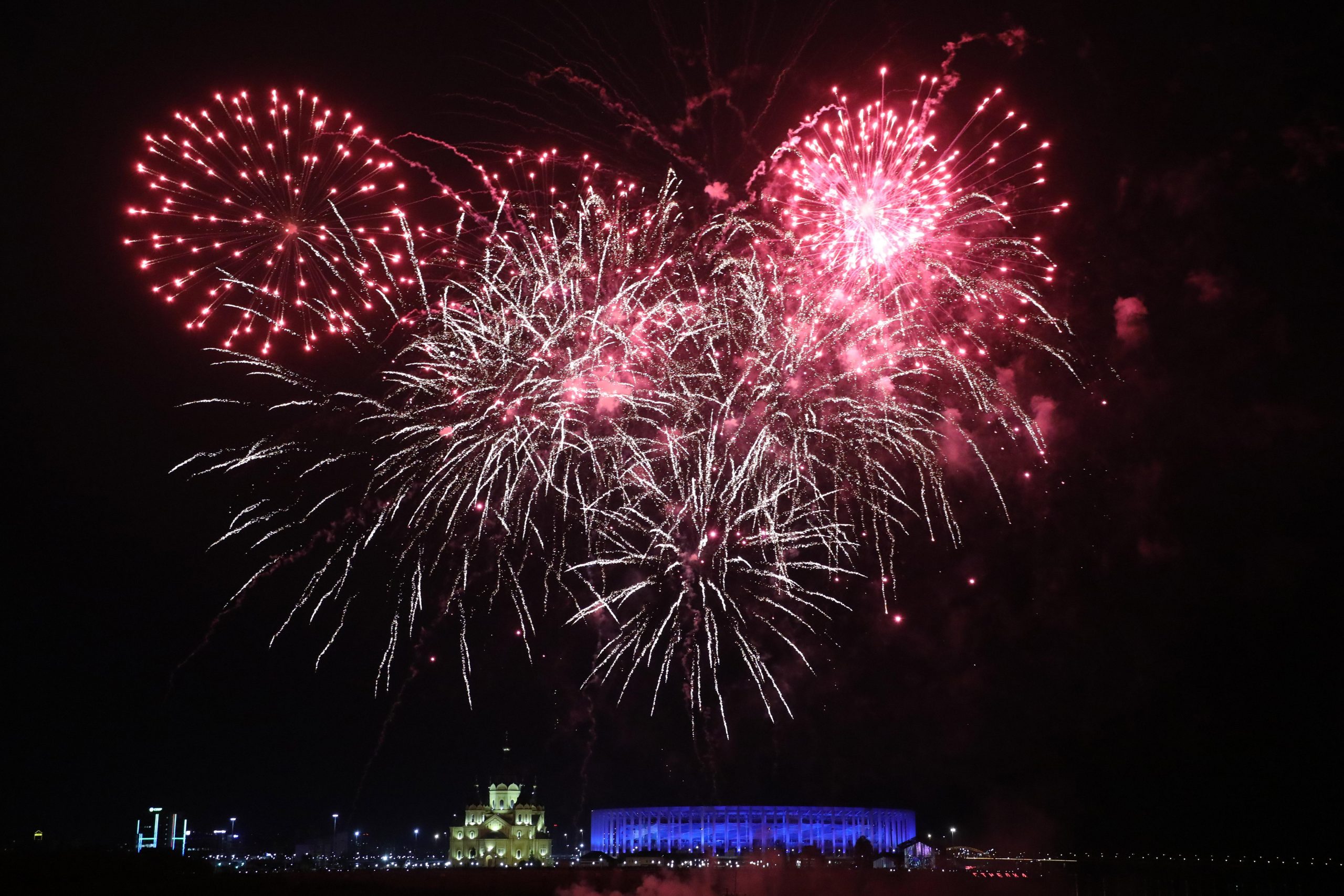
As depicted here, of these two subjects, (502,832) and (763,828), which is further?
(763,828)

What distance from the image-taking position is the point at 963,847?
4176 inches

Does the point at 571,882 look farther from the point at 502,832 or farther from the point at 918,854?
the point at 918,854

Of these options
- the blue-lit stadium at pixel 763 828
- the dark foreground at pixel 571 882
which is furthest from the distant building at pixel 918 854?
the dark foreground at pixel 571 882

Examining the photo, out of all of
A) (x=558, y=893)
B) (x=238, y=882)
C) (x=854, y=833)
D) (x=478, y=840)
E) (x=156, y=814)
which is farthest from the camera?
(x=854, y=833)

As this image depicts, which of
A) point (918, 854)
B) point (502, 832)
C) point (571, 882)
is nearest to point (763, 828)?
point (918, 854)

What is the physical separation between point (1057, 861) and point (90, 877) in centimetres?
8822

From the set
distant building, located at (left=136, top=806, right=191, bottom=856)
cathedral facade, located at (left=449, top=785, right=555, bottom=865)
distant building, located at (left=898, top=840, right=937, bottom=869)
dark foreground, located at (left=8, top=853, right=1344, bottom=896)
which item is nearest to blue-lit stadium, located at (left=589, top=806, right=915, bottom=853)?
distant building, located at (left=898, top=840, right=937, bottom=869)

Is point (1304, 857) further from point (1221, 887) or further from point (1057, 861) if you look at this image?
point (1057, 861)

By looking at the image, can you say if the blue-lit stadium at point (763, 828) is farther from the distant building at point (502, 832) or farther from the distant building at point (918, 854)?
the distant building at point (502, 832)

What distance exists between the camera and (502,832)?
9381cm

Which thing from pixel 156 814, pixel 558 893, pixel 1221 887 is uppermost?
pixel 156 814

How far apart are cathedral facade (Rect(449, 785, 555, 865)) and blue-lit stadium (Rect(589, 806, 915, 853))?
10.0 m

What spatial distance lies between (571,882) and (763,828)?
63.5 m

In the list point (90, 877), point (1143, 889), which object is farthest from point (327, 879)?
point (1143, 889)
